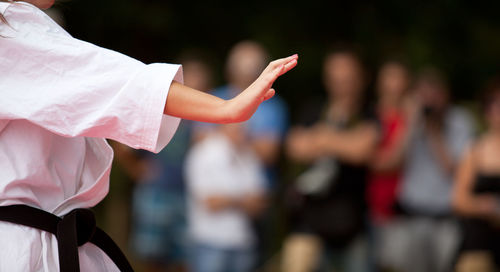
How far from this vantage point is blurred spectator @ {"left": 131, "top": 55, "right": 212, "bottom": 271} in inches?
254

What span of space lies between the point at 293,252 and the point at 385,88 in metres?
1.55

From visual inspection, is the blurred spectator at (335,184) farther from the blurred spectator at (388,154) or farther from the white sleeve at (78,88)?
the white sleeve at (78,88)

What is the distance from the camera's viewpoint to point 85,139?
228 cm

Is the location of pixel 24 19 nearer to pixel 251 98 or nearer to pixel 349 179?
pixel 251 98

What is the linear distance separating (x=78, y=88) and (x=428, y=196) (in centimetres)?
437

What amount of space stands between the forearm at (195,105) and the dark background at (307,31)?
6.44 m

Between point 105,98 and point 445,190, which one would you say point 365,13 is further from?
point 105,98

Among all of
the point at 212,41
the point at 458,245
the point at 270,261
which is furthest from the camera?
the point at 212,41

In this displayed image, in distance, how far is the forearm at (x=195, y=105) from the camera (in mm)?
1940

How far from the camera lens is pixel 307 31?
8.87 m

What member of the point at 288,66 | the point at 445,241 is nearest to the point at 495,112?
the point at 445,241

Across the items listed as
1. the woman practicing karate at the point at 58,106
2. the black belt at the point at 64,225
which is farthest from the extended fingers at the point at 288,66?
the black belt at the point at 64,225

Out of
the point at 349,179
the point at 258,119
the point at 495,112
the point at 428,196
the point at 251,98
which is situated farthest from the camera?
the point at 428,196

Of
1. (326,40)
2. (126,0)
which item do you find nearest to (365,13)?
(326,40)
